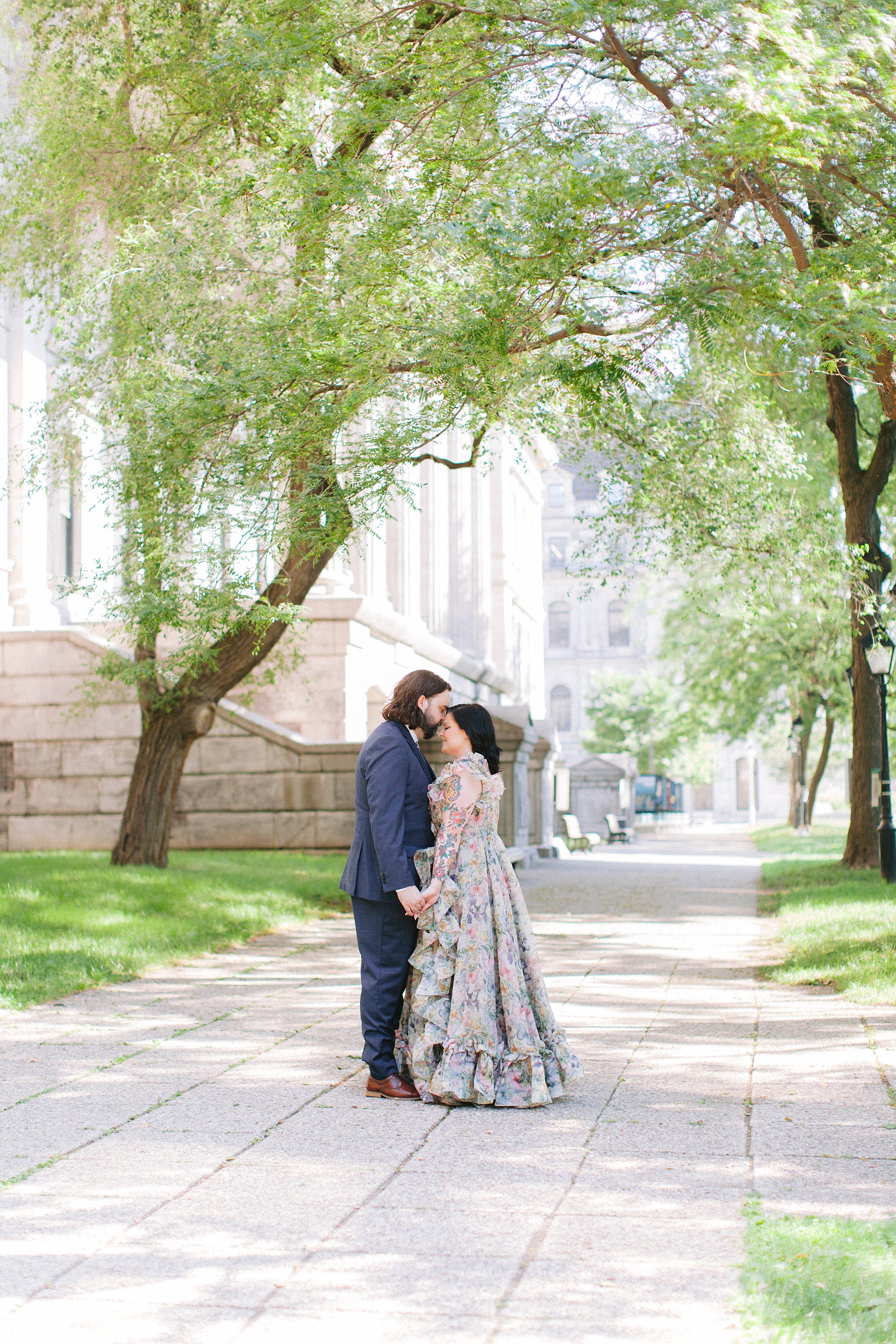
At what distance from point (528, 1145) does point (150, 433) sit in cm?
748

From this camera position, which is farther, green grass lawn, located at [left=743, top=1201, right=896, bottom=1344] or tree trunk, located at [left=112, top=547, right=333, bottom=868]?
tree trunk, located at [left=112, top=547, right=333, bottom=868]

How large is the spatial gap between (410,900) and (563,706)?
78781mm

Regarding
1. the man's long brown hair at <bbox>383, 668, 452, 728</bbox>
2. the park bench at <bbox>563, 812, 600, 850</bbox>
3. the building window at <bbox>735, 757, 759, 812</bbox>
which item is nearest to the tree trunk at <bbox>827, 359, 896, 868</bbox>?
the man's long brown hair at <bbox>383, 668, 452, 728</bbox>

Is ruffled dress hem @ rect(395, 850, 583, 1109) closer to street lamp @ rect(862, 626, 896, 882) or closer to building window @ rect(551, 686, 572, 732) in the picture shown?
street lamp @ rect(862, 626, 896, 882)

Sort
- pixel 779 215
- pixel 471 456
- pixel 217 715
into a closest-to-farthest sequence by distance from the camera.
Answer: pixel 779 215
pixel 471 456
pixel 217 715

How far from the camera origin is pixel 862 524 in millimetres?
15484

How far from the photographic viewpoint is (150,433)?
1083 cm

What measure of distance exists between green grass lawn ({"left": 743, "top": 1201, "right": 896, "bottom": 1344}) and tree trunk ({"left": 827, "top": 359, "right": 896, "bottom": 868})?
1109 centimetres

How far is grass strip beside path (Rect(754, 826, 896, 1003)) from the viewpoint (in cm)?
873

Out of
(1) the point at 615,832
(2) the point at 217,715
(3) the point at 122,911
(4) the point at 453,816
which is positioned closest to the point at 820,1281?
(4) the point at 453,816

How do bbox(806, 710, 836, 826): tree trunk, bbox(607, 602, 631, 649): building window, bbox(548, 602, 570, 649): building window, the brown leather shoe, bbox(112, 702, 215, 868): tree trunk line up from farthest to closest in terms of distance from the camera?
bbox(548, 602, 570, 649): building window → bbox(607, 602, 631, 649): building window → bbox(806, 710, 836, 826): tree trunk → bbox(112, 702, 215, 868): tree trunk → the brown leather shoe

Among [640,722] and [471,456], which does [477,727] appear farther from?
[640,722]

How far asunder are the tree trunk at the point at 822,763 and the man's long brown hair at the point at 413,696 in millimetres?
28856

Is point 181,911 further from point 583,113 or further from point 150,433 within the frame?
point 583,113
